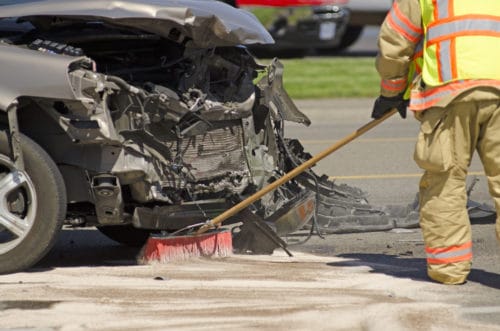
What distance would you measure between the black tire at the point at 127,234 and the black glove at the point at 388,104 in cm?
173

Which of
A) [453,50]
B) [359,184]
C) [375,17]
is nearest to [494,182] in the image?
[453,50]

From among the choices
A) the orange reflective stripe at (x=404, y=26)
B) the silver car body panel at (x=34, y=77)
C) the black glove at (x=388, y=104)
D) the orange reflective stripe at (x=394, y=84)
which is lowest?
the black glove at (x=388, y=104)

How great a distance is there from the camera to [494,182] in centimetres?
620

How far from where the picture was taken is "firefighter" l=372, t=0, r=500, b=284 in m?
6.09

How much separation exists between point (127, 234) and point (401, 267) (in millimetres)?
1737

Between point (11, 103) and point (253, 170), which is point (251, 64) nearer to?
point (253, 170)

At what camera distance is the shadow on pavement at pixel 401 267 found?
21.5 ft

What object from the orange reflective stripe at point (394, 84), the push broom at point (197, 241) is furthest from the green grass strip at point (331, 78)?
the orange reflective stripe at point (394, 84)

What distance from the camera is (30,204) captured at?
6496 mm

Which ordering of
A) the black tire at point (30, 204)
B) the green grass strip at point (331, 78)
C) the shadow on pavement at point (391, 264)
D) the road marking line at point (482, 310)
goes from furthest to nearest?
the green grass strip at point (331, 78)
the shadow on pavement at point (391, 264)
the black tire at point (30, 204)
the road marking line at point (482, 310)

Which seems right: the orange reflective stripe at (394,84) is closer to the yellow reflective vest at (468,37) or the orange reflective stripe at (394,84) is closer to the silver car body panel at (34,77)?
the yellow reflective vest at (468,37)

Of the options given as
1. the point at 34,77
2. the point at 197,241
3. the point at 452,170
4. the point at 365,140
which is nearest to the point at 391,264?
the point at 452,170

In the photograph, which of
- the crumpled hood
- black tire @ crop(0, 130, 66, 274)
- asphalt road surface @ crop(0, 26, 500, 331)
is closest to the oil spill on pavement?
asphalt road surface @ crop(0, 26, 500, 331)

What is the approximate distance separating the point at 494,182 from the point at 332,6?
13.7 m
